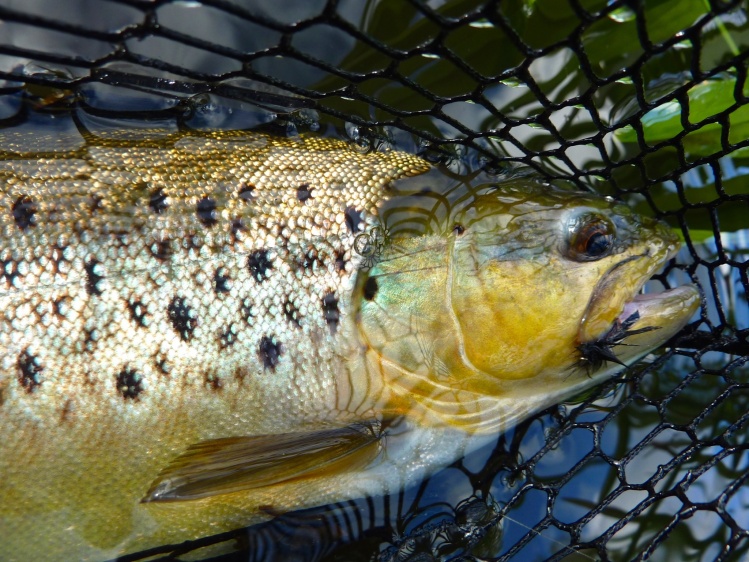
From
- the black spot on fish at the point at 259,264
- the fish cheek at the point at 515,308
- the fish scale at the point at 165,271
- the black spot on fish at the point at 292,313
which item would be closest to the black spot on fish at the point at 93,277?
the fish scale at the point at 165,271

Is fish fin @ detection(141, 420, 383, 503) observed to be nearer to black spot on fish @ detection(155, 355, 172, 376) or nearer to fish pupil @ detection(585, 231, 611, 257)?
black spot on fish @ detection(155, 355, 172, 376)

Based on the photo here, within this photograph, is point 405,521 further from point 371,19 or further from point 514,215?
point 371,19

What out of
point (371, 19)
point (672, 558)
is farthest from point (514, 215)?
point (672, 558)

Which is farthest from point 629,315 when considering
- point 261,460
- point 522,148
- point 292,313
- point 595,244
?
point 261,460

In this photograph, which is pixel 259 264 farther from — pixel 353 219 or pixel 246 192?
pixel 353 219

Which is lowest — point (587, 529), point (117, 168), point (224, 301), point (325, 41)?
point (587, 529)
